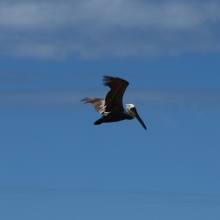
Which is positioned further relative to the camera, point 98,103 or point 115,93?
point 98,103

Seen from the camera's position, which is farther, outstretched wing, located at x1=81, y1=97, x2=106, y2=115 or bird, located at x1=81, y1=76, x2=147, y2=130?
outstretched wing, located at x1=81, y1=97, x2=106, y2=115

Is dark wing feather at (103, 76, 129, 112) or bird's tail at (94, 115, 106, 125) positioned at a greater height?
dark wing feather at (103, 76, 129, 112)

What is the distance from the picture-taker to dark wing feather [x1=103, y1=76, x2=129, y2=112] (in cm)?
6191

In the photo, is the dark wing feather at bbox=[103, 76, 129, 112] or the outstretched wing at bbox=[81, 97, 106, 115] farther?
the outstretched wing at bbox=[81, 97, 106, 115]

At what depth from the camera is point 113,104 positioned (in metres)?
64.9

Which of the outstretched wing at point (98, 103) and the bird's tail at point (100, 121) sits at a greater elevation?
the outstretched wing at point (98, 103)

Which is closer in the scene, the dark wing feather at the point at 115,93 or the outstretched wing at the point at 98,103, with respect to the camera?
the dark wing feather at the point at 115,93

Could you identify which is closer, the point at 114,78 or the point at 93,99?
the point at 114,78

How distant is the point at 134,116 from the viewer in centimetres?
6706

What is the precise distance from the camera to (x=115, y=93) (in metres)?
63.7

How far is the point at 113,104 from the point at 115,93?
1408 mm

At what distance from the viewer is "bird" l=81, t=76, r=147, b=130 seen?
62312 mm

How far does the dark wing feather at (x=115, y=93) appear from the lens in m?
61.9

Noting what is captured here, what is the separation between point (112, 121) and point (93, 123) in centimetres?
185
